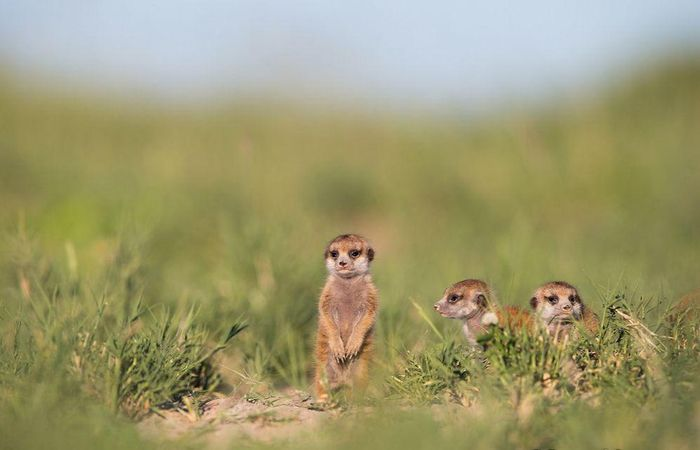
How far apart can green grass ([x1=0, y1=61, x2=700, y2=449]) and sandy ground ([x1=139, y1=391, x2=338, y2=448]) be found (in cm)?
10

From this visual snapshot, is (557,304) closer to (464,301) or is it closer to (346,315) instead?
(464,301)

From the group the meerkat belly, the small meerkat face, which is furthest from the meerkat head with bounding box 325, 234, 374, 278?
the small meerkat face

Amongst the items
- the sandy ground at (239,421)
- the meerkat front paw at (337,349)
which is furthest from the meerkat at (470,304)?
the sandy ground at (239,421)

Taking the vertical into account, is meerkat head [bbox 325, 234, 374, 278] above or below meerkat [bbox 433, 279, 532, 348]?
above

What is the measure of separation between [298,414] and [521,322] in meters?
1.08

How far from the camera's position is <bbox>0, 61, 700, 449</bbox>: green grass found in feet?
11.5

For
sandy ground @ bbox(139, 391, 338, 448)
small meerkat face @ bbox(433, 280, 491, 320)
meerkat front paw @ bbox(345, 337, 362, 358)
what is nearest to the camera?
sandy ground @ bbox(139, 391, 338, 448)

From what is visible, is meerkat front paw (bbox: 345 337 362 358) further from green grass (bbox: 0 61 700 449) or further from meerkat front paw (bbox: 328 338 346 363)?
green grass (bbox: 0 61 700 449)

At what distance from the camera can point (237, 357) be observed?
521 cm

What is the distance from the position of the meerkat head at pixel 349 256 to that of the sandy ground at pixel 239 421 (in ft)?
2.73

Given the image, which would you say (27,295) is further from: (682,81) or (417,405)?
(682,81)

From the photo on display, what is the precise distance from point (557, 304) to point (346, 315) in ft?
3.49

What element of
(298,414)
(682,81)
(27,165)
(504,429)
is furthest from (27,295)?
(682,81)

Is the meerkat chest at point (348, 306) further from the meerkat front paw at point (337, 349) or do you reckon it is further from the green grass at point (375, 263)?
the green grass at point (375, 263)
